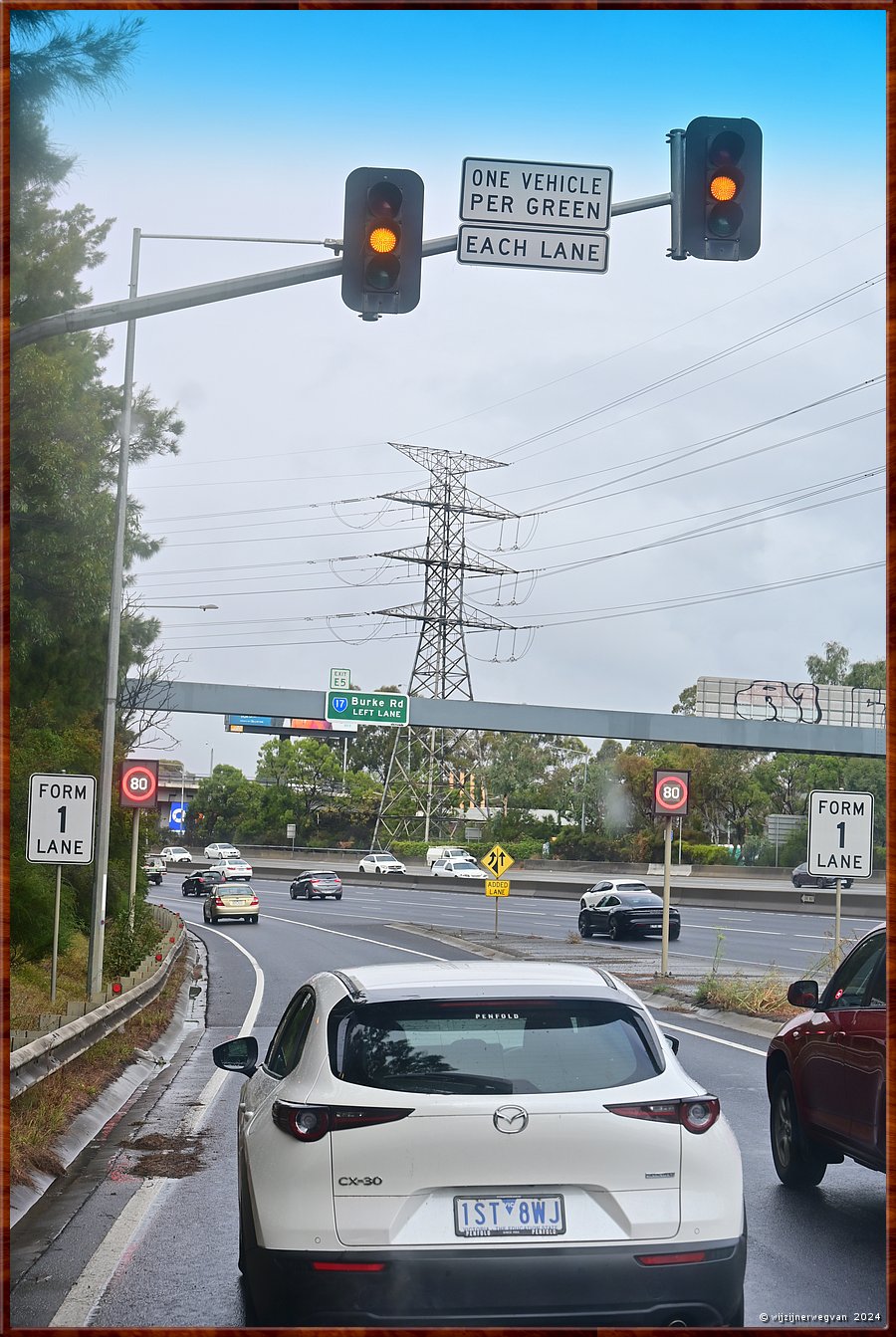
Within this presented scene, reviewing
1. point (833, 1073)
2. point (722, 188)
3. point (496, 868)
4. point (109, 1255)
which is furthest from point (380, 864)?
point (109, 1255)

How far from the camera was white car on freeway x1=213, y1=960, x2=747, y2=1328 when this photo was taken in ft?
16.0

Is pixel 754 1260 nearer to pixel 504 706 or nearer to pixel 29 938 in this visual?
pixel 29 938

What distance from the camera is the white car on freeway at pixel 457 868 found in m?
72.1

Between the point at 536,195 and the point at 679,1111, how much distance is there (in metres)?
6.58

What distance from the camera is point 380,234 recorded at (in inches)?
393

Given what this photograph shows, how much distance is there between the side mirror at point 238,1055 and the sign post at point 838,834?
11373 mm

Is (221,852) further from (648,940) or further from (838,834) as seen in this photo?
(838,834)

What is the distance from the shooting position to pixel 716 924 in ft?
144

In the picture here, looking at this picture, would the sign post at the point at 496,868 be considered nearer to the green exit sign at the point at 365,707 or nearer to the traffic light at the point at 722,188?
the traffic light at the point at 722,188

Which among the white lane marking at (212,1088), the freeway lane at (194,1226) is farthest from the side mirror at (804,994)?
the white lane marking at (212,1088)

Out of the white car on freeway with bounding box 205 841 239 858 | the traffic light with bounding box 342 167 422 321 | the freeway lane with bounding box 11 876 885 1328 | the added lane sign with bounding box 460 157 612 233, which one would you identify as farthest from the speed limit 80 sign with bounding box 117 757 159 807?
the white car on freeway with bounding box 205 841 239 858

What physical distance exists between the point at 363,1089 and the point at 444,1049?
307mm

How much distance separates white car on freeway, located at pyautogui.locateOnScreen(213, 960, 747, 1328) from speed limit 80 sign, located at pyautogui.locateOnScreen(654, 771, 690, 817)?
1679 cm

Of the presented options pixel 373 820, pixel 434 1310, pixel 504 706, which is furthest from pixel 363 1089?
pixel 373 820
